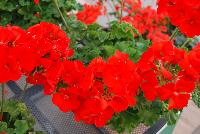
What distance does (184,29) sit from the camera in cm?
93

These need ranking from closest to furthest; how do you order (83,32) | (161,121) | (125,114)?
1. (125,114)
2. (161,121)
3. (83,32)

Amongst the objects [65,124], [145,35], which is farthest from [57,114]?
[145,35]

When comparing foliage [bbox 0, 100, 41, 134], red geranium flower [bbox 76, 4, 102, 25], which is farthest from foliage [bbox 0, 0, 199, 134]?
red geranium flower [bbox 76, 4, 102, 25]

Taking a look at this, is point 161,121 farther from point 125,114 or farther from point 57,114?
point 57,114

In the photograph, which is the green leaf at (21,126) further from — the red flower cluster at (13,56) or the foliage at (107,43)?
the foliage at (107,43)

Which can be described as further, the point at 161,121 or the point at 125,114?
the point at 161,121

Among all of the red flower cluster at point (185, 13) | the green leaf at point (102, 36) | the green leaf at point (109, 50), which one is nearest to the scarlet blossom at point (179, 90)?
the red flower cluster at point (185, 13)

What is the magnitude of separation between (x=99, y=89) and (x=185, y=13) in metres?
0.29

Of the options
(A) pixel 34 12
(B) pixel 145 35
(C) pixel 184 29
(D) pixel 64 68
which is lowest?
(B) pixel 145 35

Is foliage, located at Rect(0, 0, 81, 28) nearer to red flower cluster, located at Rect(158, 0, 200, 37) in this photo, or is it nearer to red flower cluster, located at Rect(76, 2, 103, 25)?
red flower cluster, located at Rect(76, 2, 103, 25)

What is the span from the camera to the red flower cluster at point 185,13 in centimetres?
88

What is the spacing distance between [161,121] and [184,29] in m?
0.42

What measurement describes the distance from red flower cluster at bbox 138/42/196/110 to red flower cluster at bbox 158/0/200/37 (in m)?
0.06

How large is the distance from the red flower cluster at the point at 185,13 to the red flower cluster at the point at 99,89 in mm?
169
